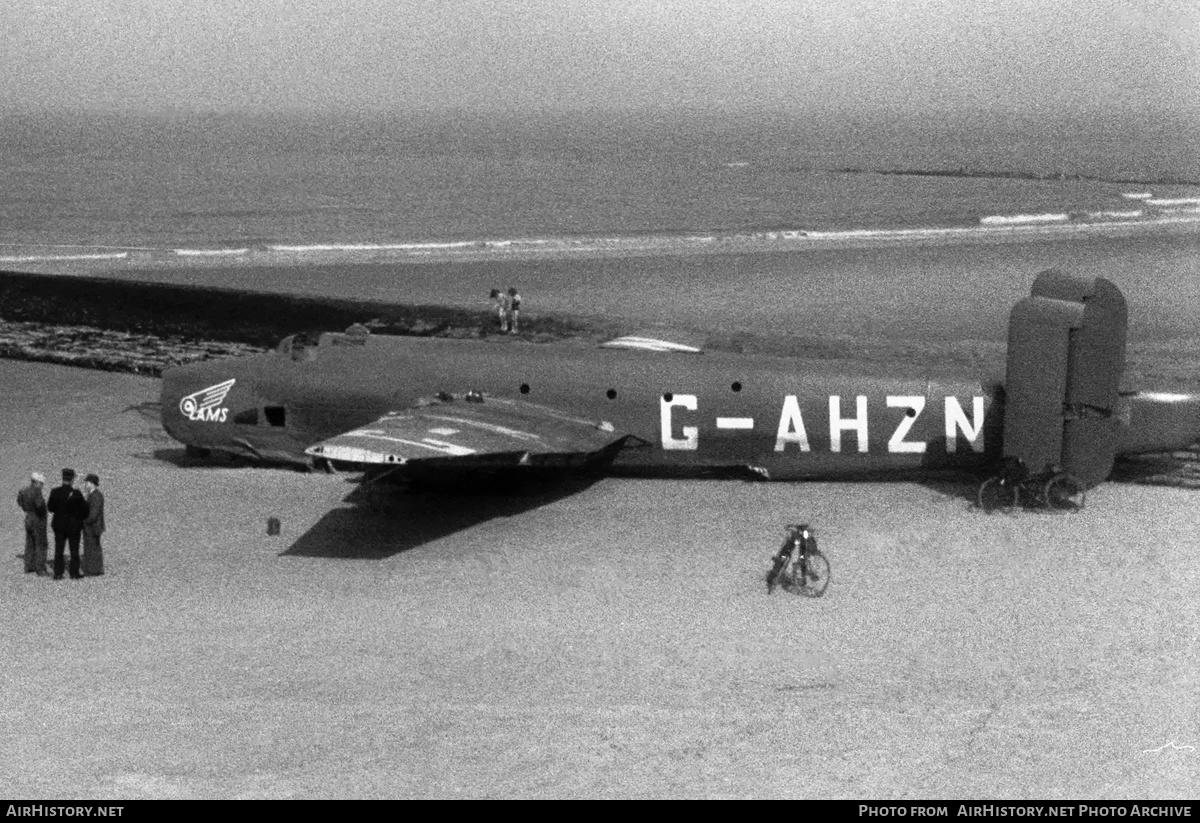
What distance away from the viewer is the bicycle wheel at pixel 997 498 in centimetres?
2545

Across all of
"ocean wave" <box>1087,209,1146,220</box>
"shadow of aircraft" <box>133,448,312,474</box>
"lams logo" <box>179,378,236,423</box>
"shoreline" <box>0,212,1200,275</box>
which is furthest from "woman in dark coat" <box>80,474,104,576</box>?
"ocean wave" <box>1087,209,1146,220</box>

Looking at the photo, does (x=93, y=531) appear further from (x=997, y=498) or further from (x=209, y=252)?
(x=209, y=252)

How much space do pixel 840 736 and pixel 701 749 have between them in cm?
158

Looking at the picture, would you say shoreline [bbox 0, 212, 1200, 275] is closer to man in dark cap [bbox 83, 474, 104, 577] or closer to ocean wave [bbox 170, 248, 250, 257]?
ocean wave [bbox 170, 248, 250, 257]

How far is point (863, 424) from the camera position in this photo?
26609 mm

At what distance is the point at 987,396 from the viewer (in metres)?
26.5

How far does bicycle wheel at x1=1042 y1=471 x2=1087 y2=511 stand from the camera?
25.2 meters

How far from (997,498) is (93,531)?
14550 millimetres

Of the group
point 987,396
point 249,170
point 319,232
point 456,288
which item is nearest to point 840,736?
point 987,396

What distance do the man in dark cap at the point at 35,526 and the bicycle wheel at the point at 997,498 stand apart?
48.7 ft

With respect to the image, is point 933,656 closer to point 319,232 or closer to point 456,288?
point 456,288

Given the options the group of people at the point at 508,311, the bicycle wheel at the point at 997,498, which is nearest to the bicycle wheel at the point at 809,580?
the bicycle wheel at the point at 997,498

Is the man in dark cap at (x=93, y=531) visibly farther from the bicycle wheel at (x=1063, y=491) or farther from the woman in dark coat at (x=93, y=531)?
the bicycle wheel at (x=1063, y=491)

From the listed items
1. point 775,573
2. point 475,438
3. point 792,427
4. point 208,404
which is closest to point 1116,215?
point 792,427
